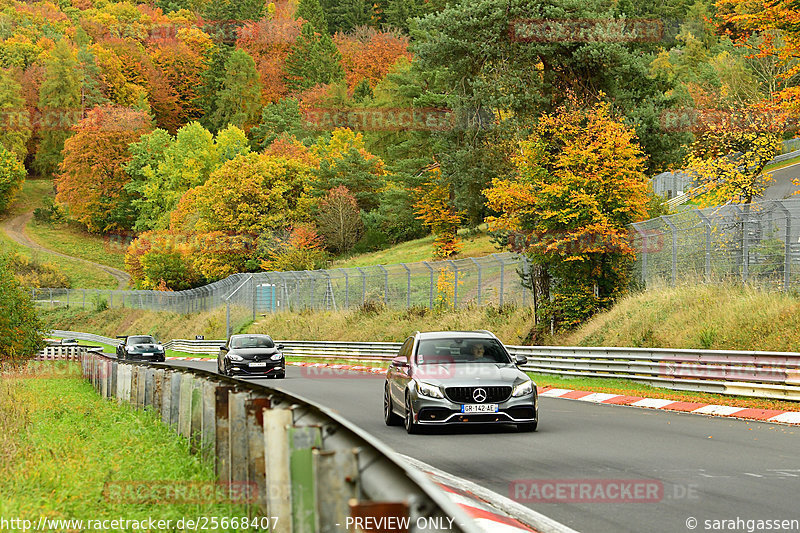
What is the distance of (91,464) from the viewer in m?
9.94

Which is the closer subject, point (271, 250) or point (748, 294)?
point (748, 294)

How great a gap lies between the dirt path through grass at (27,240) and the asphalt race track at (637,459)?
10196 centimetres

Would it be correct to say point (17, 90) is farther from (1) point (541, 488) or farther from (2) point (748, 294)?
(1) point (541, 488)

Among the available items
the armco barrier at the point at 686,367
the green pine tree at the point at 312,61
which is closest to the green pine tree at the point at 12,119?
the green pine tree at the point at 312,61

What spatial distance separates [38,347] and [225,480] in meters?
33.0

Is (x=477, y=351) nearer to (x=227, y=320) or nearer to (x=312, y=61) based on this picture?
(x=227, y=320)

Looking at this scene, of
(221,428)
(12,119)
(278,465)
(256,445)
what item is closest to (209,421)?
(221,428)

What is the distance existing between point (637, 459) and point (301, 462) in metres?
7.40

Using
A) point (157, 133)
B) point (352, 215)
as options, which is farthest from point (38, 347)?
point (157, 133)

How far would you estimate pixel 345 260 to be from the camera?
87.6 meters

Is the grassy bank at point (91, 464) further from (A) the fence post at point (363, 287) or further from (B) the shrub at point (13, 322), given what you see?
(A) the fence post at point (363, 287)

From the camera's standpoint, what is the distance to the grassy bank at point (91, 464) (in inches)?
298

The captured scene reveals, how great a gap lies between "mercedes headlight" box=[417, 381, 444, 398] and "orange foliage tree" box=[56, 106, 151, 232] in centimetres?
11637

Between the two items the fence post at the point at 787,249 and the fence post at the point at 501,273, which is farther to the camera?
the fence post at the point at 501,273
